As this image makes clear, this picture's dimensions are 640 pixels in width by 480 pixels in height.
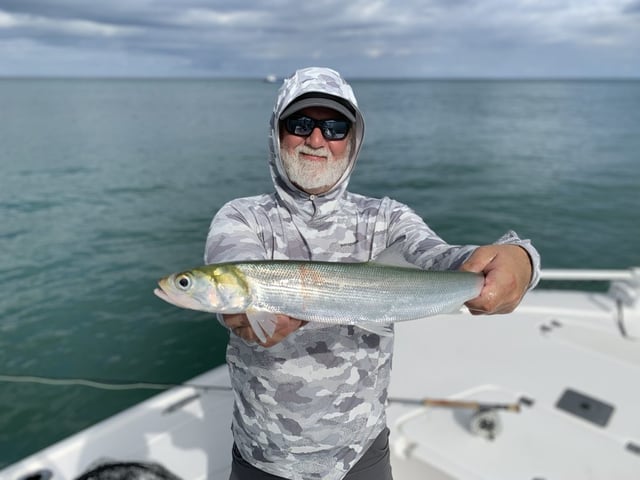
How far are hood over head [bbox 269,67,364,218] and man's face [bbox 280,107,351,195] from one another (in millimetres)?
45

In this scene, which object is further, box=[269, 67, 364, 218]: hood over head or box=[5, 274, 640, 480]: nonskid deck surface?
box=[5, 274, 640, 480]: nonskid deck surface

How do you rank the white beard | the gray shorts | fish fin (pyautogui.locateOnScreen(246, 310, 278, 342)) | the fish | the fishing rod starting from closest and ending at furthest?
fish fin (pyautogui.locateOnScreen(246, 310, 278, 342)), the fish, the gray shorts, the white beard, the fishing rod

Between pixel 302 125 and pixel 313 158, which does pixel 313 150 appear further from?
pixel 302 125

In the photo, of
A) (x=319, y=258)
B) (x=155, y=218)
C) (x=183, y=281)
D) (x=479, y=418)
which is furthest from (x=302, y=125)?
(x=155, y=218)

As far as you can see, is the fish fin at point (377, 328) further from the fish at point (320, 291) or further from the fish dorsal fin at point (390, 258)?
the fish dorsal fin at point (390, 258)

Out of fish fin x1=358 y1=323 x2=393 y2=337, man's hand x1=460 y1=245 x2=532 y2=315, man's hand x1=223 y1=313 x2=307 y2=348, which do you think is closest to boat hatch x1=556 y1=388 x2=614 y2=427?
man's hand x1=460 y1=245 x2=532 y2=315

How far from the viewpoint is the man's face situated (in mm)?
3027

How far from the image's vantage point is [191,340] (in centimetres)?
966

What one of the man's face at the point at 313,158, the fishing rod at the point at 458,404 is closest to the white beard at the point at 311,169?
the man's face at the point at 313,158

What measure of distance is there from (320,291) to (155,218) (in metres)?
16.4

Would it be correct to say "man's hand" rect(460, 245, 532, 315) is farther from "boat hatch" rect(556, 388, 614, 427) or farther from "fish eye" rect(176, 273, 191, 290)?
"boat hatch" rect(556, 388, 614, 427)

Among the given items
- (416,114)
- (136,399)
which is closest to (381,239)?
(136,399)

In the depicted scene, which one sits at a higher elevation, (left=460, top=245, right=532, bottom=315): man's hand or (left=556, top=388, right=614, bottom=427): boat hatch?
(left=460, top=245, right=532, bottom=315): man's hand

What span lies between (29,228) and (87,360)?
917 centimetres
